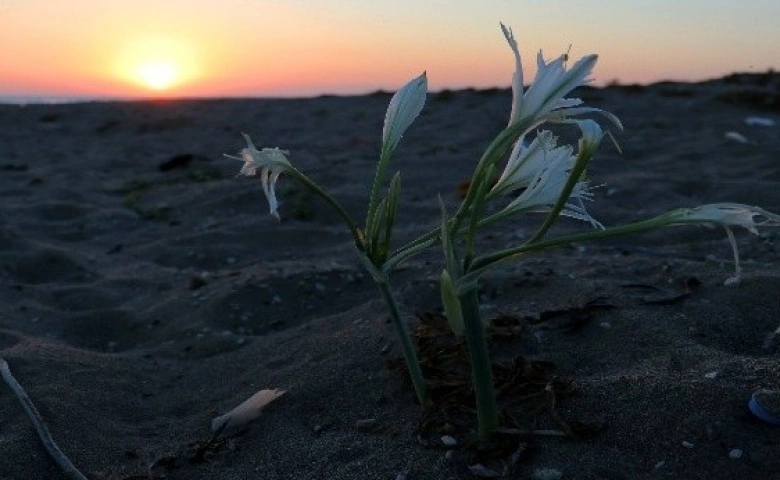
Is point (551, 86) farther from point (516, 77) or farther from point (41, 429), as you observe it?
point (41, 429)

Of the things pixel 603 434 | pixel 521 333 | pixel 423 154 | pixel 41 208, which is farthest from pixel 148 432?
pixel 423 154

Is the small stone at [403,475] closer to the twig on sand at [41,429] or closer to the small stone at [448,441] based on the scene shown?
the small stone at [448,441]

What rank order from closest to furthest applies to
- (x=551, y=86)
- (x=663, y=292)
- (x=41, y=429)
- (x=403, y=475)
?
(x=551, y=86)
(x=403, y=475)
(x=41, y=429)
(x=663, y=292)

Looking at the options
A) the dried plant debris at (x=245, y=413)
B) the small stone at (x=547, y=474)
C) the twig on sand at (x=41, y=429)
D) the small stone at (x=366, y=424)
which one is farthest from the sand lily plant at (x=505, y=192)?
the twig on sand at (x=41, y=429)

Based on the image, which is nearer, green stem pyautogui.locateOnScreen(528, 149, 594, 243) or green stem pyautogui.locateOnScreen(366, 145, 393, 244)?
green stem pyautogui.locateOnScreen(528, 149, 594, 243)

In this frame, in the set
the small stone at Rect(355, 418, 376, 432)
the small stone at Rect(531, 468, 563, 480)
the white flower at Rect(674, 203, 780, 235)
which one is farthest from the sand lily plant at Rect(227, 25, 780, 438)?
the small stone at Rect(355, 418, 376, 432)

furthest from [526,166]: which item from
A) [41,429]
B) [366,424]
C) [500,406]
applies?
[41,429]

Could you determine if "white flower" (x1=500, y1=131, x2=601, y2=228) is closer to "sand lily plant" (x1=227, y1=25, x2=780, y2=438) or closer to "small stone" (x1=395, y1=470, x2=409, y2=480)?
"sand lily plant" (x1=227, y1=25, x2=780, y2=438)

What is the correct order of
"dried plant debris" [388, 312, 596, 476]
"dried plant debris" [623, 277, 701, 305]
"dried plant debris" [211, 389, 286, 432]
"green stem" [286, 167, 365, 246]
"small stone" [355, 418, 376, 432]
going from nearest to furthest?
1. "green stem" [286, 167, 365, 246]
2. "dried plant debris" [388, 312, 596, 476]
3. "small stone" [355, 418, 376, 432]
4. "dried plant debris" [211, 389, 286, 432]
5. "dried plant debris" [623, 277, 701, 305]
